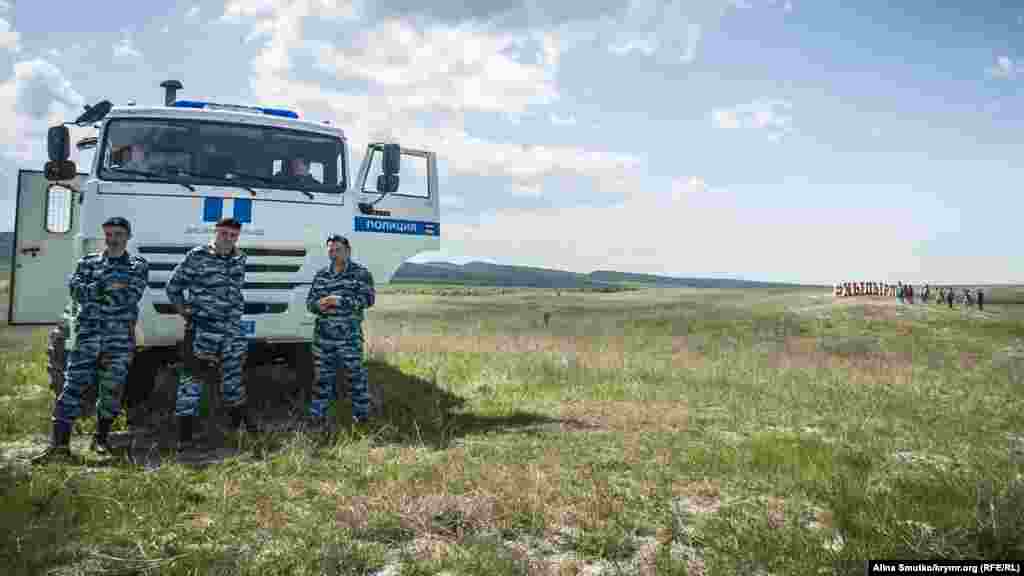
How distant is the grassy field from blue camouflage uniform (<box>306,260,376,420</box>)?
0.68m

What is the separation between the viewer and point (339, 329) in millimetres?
6848

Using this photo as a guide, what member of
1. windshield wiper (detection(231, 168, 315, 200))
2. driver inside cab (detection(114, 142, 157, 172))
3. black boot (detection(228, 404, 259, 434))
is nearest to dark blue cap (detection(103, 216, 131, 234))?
driver inside cab (detection(114, 142, 157, 172))

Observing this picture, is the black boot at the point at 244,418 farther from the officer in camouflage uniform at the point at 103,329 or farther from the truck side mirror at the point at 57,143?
the truck side mirror at the point at 57,143

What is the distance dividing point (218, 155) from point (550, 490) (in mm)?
5211

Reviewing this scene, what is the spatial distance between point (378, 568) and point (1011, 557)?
3.47m

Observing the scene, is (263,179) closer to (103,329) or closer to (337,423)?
(103,329)

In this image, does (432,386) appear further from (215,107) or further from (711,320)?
(711,320)

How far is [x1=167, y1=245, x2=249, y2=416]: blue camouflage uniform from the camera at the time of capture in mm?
6133

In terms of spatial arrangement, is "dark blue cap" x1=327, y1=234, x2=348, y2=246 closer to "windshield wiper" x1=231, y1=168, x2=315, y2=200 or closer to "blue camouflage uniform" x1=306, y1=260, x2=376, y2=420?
"blue camouflage uniform" x1=306, y1=260, x2=376, y2=420

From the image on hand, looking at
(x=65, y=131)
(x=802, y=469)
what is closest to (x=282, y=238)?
(x=65, y=131)

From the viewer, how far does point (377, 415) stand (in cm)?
758

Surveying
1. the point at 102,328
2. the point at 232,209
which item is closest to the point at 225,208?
the point at 232,209

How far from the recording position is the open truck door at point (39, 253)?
319 inches

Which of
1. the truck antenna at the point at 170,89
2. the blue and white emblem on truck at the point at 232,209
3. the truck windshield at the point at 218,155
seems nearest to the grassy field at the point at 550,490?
the blue and white emblem on truck at the point at 232,209
